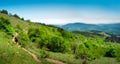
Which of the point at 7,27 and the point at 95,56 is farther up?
the point at 7,27

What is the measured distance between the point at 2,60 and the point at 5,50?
882 centimetres

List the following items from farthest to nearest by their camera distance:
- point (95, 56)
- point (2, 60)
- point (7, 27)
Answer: point (7, 27) < point (95, 56) < point (2, 60)

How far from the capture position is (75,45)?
6398 inches

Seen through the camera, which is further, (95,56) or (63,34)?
(63,34)

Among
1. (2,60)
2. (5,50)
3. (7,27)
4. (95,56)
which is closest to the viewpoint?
(2,60)

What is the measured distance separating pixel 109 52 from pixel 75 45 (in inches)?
864

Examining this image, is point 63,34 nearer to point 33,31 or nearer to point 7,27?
point 33,31

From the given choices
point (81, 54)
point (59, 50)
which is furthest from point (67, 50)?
point (81, 54)

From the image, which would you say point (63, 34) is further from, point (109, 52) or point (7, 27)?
point (7, 27)

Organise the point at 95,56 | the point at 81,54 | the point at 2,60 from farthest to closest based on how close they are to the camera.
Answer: the point at 95,56
the point at 81,54
the point at 2,60

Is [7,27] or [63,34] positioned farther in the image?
[63,34]

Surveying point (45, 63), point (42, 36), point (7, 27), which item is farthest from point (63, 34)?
point (45, 63)

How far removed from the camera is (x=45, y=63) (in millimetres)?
63562

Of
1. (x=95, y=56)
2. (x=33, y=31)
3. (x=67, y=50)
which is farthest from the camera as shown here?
(x=33, y=31)
